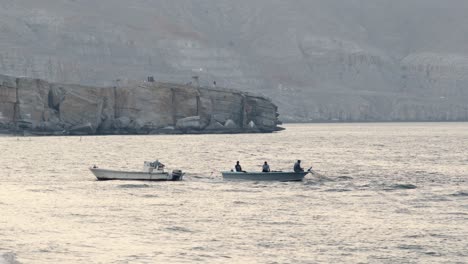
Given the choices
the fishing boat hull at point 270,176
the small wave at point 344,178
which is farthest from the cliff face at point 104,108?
the fishing boat hull at point 270,176

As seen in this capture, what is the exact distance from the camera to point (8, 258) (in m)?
45.6

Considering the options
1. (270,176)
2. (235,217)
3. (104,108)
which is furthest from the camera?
(104,108)

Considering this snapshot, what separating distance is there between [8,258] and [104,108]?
14469 cm

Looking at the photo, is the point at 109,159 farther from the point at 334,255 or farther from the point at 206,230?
the point at 334,255

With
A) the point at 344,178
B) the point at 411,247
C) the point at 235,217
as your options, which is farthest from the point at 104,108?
the point at 411,247

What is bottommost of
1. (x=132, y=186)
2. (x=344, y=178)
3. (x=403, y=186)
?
(x=132, y=186)

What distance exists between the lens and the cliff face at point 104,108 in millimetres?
177750

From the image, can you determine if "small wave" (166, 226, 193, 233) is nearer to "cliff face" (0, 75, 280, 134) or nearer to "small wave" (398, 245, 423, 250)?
"small wave" (398, 245, 423, 250)

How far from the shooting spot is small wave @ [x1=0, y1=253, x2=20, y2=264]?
4472cm

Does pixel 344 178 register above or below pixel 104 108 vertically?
below

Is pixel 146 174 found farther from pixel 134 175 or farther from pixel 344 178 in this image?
pixel 344 178

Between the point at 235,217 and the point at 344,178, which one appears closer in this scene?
the point at 235,217

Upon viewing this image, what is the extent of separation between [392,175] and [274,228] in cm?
3668

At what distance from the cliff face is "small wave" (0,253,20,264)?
13190cm
